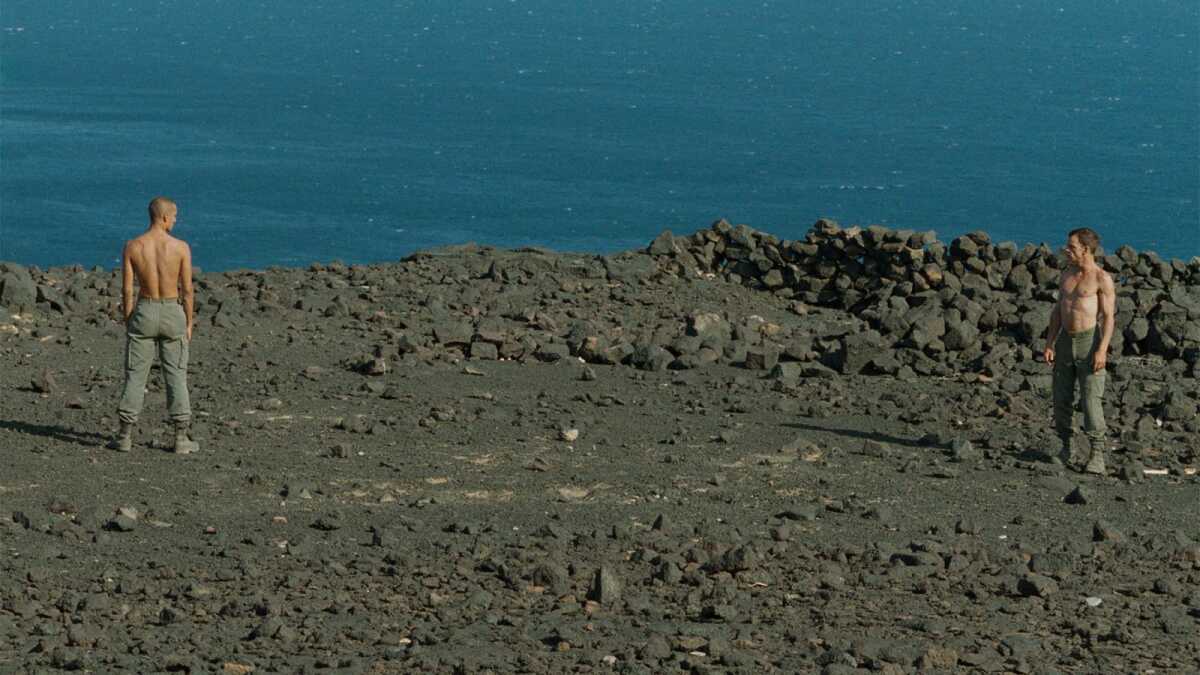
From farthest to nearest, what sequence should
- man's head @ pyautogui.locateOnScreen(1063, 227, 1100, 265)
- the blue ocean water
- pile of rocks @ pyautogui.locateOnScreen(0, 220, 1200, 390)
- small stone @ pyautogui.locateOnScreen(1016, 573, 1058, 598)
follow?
the blue ocean water
pile of rocks @ pyautogui.locateOnScreen(0, 220, 1200, 390)
man's head @ pyautogui.locateOnScreen(1063, 227, 1100, 265)
small stone @ pyautogui.locateOnScreen(1016, 573, 1058, 598)

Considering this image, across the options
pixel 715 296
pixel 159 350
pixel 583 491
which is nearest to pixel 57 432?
pixel 159 350

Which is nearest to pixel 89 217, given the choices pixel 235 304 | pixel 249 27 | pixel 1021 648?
pixel 235 304

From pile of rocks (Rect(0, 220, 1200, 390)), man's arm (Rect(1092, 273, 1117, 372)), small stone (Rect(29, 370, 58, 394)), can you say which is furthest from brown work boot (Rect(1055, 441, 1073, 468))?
small stone (Rect(29, 370, 58, 394))

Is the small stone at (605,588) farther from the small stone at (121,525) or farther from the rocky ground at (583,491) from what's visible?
the small stone at (121,525)

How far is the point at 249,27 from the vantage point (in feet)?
555

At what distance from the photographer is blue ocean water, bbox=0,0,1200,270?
67688 mm

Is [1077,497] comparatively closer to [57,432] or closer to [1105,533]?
[1105,533]

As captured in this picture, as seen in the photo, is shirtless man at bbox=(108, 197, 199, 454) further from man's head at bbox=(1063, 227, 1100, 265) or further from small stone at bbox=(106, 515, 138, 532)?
man's head at bbox=(1063, 227, 1100, 265)

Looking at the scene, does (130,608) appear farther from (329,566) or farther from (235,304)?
(235,304)

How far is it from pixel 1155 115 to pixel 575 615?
96.4 metres

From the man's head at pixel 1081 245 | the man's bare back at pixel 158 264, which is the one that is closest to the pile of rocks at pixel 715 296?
the man's head at pixel 1081 245

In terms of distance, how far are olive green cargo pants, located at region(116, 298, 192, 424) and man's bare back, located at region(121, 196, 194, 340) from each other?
81 mm

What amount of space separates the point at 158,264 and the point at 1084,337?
6648mm

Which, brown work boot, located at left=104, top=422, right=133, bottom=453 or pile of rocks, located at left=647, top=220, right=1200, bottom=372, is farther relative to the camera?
pile of rocks, located at left=647, top=220, right=1200, bottom=372
